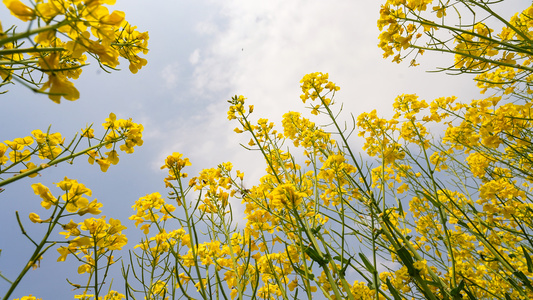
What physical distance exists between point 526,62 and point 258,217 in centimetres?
235

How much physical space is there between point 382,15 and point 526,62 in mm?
Answer: 1408

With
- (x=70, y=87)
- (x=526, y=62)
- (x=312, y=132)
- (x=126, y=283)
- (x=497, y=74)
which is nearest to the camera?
(x=70, y=87)

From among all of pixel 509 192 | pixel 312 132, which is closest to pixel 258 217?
pixel 312 132

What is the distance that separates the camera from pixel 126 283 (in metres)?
1.35

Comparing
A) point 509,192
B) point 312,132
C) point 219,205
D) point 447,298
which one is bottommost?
point 447,298

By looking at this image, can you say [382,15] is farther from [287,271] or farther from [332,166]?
[287,271]

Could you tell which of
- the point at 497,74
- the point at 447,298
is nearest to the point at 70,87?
the point at 447,298

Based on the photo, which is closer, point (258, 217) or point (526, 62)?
point (258, 217)

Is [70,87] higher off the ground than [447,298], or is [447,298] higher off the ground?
[70,87]

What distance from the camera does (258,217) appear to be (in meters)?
1.97

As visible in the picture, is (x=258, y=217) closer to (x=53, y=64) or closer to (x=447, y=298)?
(x=447, y=298)

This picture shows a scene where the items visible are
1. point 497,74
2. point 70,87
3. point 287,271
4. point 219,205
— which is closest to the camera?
point 70,87

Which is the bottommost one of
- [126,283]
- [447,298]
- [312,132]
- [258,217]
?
[447,298]

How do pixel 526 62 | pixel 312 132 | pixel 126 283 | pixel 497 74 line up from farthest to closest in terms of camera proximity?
pixel 312 132, pixel 497 74, pixel 526 62, pixel 126 283
